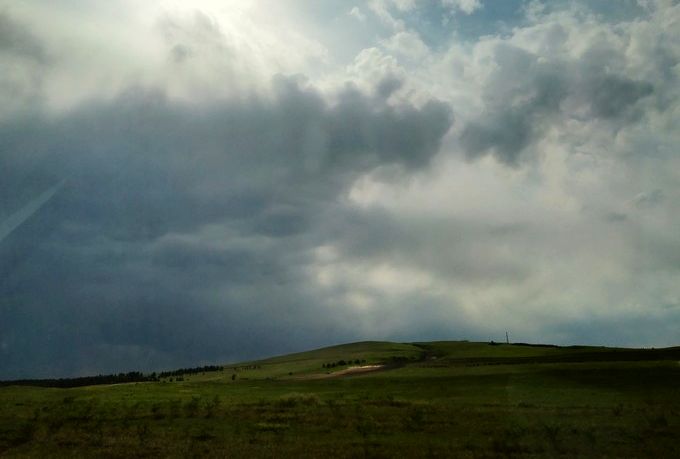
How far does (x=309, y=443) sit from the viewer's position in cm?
2881

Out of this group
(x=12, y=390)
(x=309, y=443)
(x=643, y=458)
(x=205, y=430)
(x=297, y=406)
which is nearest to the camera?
(x=643, y=458)

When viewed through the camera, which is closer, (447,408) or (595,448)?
(595,448)

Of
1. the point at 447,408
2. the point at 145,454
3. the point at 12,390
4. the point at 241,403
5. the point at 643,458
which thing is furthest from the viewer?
the point at 12,390

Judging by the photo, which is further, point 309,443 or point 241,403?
point 241,403

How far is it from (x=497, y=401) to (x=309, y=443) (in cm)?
2549

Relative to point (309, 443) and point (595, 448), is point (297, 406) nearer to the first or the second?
point (309, 443)

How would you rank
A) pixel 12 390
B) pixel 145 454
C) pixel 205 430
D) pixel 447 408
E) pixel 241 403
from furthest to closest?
pixel 12 390
pixel 241 403
pixel 447 408
pixel 205 430
pixel 145 454

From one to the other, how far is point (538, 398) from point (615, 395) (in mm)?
8308

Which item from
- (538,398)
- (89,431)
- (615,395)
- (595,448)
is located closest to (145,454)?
(89,431)

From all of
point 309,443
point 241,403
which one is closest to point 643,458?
point 309,443

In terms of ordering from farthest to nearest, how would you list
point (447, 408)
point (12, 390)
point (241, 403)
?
point (12, 390), point (241, 403), point (447, 408)

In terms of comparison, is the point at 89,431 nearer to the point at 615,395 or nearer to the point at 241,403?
the point at 241,403

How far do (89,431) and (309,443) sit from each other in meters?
15.7

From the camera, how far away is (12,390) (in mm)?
78375
